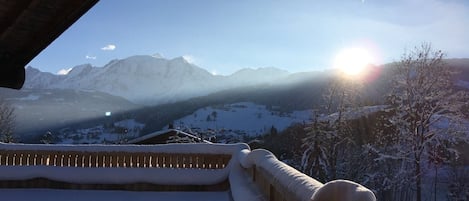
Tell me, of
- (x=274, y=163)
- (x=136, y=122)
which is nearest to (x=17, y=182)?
(x=274, y=163)

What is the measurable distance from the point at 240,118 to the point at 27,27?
10370 centimetres

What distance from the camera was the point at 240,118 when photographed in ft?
350

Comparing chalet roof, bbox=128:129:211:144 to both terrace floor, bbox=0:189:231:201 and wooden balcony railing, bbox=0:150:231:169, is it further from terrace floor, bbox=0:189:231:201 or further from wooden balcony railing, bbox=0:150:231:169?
terrace floor, bbox=0:189:231:201

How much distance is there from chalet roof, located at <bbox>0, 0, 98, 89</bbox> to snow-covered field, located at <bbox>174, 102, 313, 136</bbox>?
81.4 meters

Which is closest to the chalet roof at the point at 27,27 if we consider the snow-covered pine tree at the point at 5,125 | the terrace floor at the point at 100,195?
the terrace floor at the point at 100,195

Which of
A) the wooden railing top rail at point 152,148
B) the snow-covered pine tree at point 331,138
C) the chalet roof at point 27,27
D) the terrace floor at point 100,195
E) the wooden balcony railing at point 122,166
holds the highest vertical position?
the chalet roof at point 27,27

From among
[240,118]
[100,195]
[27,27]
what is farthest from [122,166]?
[240,118]

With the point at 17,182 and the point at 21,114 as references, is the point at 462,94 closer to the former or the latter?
the point at 17,182

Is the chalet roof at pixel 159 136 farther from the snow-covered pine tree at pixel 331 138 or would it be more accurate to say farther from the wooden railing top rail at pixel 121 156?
the wooden railing top rail at pixel 121 156

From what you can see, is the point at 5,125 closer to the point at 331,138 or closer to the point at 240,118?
the point at 331,138

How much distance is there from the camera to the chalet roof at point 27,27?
286cm

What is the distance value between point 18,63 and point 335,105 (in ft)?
95.4

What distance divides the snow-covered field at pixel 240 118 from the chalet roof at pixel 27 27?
81.4 metres

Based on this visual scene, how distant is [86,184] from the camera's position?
297 inches
